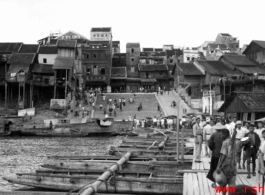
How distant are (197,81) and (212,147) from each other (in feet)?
198

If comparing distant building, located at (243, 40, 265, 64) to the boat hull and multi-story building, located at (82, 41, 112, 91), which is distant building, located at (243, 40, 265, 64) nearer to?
multi-story building, located at (82, 41, 112, 91)

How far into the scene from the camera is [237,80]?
6138 cm

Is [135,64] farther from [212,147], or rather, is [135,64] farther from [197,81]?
[212,147]

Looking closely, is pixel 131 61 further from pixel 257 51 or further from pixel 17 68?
pixel 17 68

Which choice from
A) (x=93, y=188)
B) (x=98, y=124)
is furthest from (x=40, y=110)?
(x=93, y=188)

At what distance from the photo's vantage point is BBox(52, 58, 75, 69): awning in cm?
6123

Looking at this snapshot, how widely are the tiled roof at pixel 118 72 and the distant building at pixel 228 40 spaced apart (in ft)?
135

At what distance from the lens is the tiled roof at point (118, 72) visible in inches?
3324

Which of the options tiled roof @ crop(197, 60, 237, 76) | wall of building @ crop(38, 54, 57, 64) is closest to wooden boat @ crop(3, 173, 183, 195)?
wall of building @ crop(38, 54, 57, 64)

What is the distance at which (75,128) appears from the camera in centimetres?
4969

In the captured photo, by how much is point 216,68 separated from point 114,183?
58332 millimetres

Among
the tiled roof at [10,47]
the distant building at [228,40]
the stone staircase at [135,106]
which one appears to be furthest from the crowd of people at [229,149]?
the distant building at [228,40]

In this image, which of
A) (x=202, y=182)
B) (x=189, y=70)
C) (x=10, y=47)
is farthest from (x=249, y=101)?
(x=10, y=47)

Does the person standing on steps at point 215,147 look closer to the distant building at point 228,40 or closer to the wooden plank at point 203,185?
the wooden plank at point 203,185
